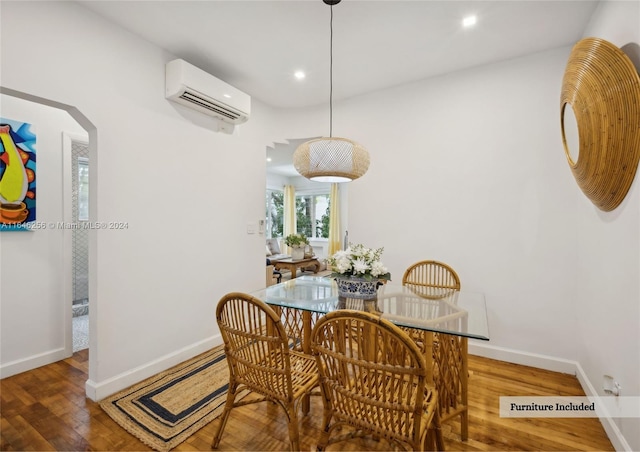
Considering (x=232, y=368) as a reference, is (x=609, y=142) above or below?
above

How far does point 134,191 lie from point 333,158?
153 cm

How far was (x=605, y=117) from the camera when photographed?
1.49 metres

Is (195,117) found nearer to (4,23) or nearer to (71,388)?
(4,23)

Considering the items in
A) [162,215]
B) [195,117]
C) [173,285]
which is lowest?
[173,285]

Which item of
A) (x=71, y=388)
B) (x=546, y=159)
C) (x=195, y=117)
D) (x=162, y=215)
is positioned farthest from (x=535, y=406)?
(x=195, y=117)

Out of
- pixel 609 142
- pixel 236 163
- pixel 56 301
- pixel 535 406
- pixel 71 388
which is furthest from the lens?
pixel 236 163

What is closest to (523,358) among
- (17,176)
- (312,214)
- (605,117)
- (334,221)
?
(605,117)

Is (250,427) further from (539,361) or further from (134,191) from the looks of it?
(539,361)

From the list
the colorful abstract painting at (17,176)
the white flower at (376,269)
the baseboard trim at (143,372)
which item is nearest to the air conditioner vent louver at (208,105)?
the colorful abstract painting at (17,176)

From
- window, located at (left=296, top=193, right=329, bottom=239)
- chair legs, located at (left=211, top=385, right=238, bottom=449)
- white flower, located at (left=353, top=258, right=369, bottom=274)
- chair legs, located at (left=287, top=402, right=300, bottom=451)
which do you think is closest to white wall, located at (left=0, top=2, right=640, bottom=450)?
chair legs, located at (left=211, top=385, right=238, bottom=449)

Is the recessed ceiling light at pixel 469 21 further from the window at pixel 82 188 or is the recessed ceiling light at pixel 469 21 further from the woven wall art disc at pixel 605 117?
the window at pixel 82 188

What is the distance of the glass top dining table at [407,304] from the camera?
145 centimetres

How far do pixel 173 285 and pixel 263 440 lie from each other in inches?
57.4

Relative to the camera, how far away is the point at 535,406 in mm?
1990
